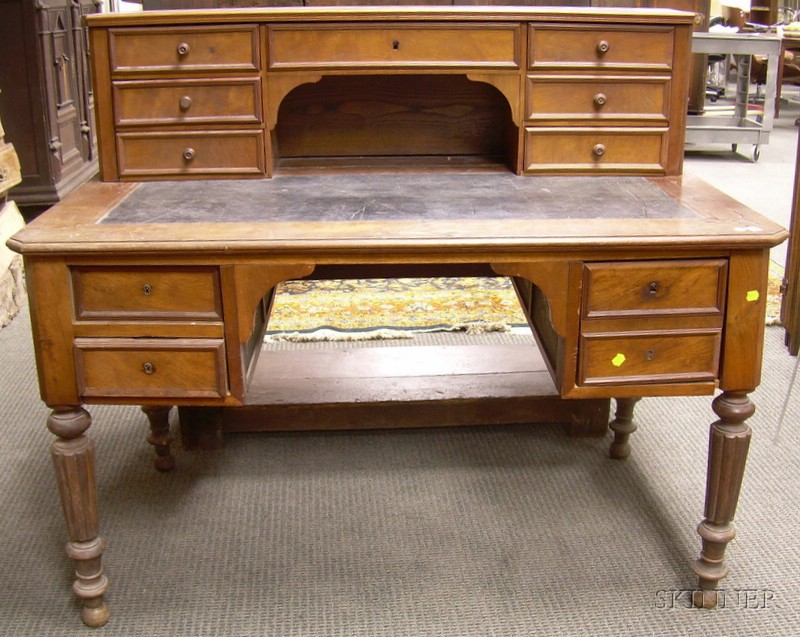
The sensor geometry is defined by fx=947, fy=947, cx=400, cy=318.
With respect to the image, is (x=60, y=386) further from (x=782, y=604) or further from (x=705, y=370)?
(x=782, y=604)

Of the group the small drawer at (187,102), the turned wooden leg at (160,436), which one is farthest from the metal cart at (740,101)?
the turned wooden leg at (160,436)

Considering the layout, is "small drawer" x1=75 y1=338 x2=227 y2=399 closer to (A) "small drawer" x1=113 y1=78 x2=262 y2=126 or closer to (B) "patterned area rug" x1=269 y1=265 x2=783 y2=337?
(A) "small drawer" x1=113 y1=78 x2=262 y2=126

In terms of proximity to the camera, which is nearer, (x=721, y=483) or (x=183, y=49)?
(x=721, y=483)

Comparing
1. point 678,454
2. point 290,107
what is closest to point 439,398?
point 678,454

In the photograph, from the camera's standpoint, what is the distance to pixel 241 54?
223cm

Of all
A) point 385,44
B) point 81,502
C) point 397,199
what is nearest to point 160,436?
point 81,502

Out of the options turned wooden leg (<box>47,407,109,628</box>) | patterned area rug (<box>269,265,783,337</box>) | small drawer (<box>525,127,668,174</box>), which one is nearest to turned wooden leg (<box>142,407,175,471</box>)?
turned wooden leg (<box>47,407,109,628</box>)

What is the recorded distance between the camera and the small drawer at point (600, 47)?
2.25 m

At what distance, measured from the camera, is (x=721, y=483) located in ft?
6.69

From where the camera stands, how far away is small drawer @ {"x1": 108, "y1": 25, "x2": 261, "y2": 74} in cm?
222

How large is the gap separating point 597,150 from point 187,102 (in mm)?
1003

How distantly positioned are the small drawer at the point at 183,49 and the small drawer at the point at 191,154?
0.15 m

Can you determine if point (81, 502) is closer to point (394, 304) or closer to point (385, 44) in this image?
point (385, 44)

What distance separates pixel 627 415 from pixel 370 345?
46.0 inches
